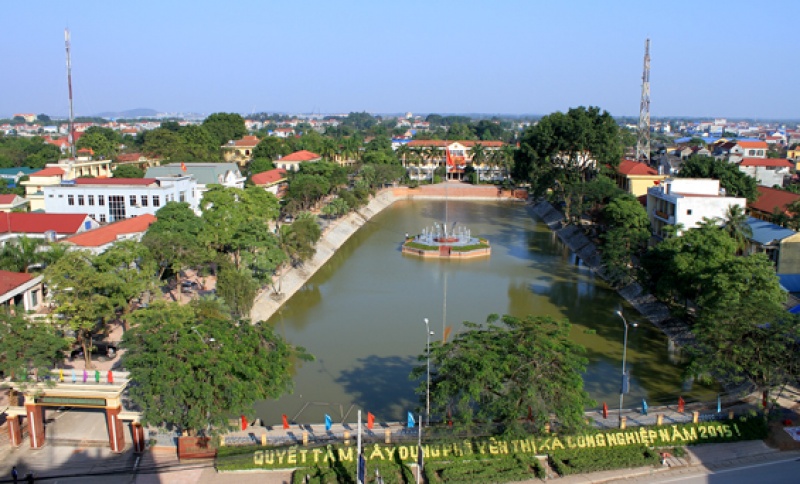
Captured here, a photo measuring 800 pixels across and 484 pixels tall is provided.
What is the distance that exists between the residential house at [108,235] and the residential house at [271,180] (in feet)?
45.5

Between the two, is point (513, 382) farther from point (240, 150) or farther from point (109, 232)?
point (240, 150)

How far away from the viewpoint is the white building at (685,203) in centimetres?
2517

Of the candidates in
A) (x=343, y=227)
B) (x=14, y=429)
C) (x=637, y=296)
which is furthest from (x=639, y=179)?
(x=14, y=429)

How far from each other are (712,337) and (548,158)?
1004 inches

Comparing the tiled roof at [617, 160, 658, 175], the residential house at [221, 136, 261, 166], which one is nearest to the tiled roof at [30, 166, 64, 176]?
the residential house at [221, 136, 261, 166]

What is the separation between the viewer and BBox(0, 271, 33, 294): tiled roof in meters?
17.1

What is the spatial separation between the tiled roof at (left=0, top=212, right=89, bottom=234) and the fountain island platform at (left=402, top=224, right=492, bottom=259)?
14.6 metres

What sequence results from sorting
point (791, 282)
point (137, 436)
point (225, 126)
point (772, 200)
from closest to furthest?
point (137, 436) → point (791, 282) → point (772, 200) → point (225, 126)

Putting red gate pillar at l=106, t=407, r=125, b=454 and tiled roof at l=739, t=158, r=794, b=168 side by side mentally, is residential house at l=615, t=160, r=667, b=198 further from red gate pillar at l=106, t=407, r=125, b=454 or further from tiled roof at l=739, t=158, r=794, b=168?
red gate pillar at l=106, t=407, r=125, b=454

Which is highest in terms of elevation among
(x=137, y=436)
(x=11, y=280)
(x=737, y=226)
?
(x=737, y=226)

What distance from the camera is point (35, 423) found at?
12500mm

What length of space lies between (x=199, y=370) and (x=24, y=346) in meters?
3.81

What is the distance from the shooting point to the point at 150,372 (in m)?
11.7

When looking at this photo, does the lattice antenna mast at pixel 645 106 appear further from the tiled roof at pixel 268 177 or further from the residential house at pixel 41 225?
the residential house at pixel 41 225
